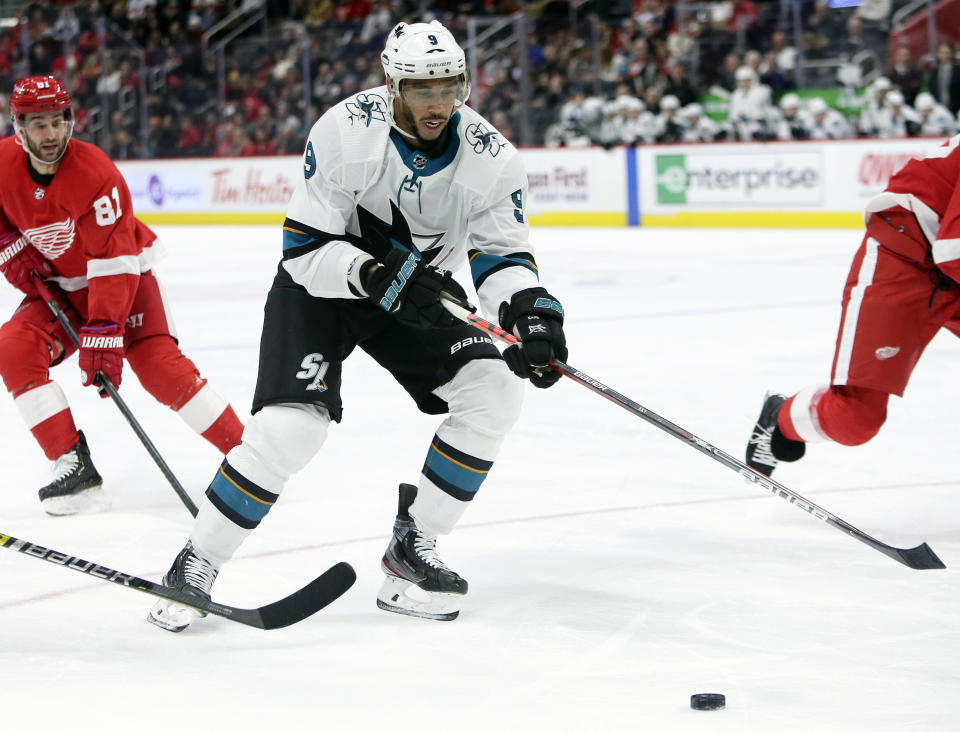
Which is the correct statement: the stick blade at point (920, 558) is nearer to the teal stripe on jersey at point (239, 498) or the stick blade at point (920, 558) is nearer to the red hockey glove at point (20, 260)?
the teal stripe on jersey at point (239, 498)

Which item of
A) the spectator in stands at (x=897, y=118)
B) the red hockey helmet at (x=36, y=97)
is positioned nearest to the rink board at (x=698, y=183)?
the spectator in stands at (x=897, y=118)

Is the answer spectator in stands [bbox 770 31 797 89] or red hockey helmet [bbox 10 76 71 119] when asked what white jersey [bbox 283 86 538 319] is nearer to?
red hockey helmet [bbox 10 76 71 119]

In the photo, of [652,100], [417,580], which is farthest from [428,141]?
[652,100]

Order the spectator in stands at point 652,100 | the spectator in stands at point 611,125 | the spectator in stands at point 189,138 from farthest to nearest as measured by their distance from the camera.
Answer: the spectator in stands at point 189,138
the spectator in stands at point 652,100
the spectator in stands at point 611,125

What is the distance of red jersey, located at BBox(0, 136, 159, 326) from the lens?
132 inches

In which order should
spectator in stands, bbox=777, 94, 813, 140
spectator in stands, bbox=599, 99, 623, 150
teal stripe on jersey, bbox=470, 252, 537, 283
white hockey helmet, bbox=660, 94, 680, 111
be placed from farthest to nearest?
spectator in stands, bbox=599, 99, 623, 150 → white hockey helmet, bbox=660, 94, 680, 111 → spectator in stands, bbox=777, 94, 813, 140 → teal stripe on jersey, bbox=470, 252, 537, 283

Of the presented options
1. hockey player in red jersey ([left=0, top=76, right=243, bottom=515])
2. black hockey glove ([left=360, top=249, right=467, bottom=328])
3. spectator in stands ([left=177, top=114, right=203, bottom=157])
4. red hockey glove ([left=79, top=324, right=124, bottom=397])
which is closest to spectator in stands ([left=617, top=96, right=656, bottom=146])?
spectator in stands ([left=177, top=114, right=203, bottom=157])

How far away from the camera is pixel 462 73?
2.43m

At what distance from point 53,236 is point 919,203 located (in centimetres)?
211

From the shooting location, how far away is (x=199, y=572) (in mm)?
2477

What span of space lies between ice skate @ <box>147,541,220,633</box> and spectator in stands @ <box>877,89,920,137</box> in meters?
8.80

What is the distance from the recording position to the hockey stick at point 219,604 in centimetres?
238

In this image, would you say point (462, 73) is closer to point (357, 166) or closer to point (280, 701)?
point (357, 166)

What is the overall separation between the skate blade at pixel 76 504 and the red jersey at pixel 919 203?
202 centimetres
